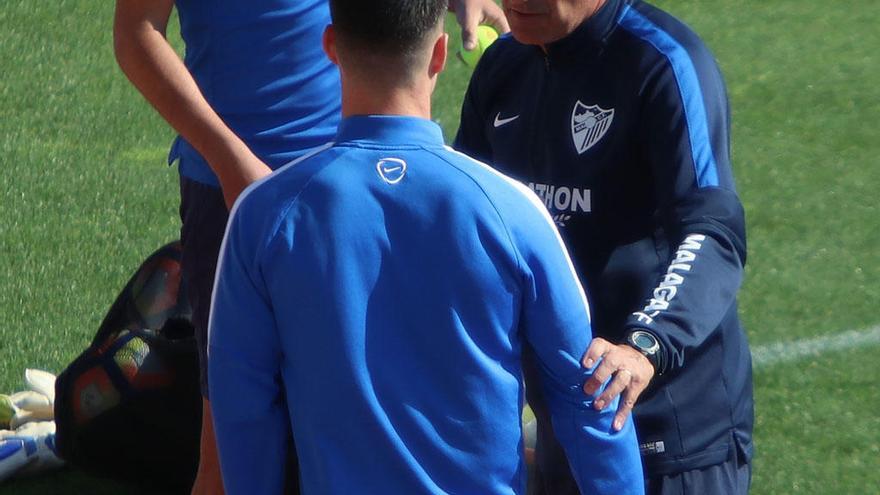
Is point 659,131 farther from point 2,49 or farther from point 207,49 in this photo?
point 2,49

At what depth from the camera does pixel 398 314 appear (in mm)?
2369

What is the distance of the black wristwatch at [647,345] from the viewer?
2541 mm

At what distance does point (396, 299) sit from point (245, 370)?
11.5 inches

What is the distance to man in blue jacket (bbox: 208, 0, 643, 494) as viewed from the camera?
2352 millimetres

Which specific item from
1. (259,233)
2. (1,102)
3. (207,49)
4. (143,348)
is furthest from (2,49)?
(259,233)

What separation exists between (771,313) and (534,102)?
2.87m

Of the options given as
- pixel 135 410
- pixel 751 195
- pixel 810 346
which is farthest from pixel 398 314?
pixel 751 195

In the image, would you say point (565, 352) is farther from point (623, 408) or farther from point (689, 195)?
point (689, 195)

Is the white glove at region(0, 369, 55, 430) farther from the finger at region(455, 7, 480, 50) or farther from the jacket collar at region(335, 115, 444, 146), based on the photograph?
the jacket collar at region(335, 115, 444, 146)

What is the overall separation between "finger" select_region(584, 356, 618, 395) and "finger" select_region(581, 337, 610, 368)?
15 mm

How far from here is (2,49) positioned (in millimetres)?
8609

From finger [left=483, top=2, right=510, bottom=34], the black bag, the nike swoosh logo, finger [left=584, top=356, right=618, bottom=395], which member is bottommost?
the black bag

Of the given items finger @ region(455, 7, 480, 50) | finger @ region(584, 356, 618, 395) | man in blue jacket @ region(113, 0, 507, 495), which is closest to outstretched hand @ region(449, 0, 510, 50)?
finger @ region(455, 7, 480, 50)

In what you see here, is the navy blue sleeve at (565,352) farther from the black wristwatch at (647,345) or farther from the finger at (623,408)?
the black wristwatch at (647,345)
